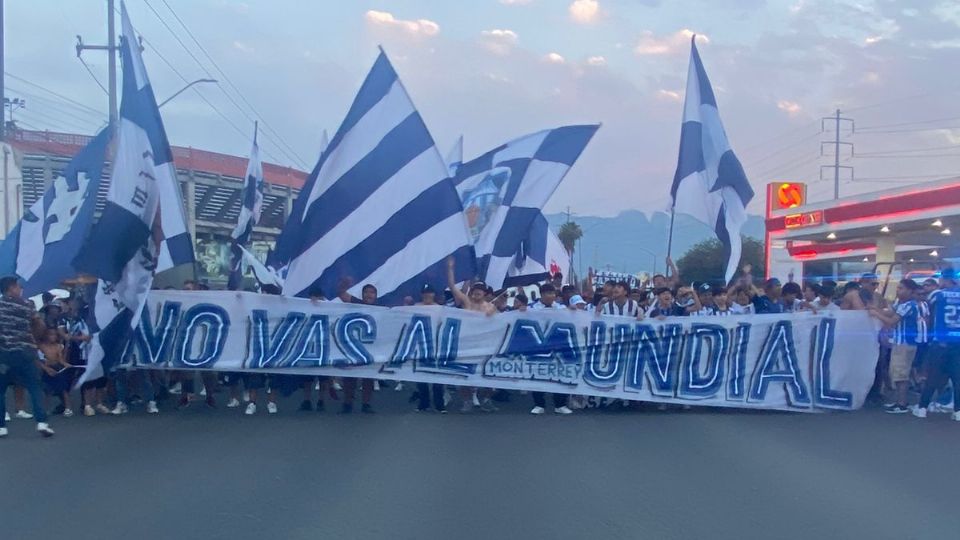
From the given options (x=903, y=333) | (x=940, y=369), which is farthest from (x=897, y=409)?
(x=903, y=333)

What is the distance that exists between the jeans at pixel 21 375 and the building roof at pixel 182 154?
21420 mm

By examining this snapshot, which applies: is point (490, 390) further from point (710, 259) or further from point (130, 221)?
point (710, 259)

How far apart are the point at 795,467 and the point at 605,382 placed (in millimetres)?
3856

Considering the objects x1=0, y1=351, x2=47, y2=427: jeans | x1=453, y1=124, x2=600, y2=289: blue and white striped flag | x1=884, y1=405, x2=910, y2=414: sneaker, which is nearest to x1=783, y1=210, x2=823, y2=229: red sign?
x1=453, y1=124, x2=600, y2=289: blue and white striped flag

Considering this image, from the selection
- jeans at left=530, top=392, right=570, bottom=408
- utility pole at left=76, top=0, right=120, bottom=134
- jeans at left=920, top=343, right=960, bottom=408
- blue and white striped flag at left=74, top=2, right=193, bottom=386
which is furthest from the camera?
utility pole at left=76, top=0, right=120, bottom=134

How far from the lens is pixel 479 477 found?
805 cm

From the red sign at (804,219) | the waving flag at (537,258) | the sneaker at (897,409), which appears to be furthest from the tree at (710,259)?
the sneaker at (897,409)

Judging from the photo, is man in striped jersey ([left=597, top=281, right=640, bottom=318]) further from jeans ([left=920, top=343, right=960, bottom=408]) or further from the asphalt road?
jeans ([left=920, top=343, right=960, bottom=408])

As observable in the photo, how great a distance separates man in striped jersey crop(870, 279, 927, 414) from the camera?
12.2m

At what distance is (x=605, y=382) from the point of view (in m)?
12.2

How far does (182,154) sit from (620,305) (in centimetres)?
2676

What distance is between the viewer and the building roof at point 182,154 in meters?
32.3

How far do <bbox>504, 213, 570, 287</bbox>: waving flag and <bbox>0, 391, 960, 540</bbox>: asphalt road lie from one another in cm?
510

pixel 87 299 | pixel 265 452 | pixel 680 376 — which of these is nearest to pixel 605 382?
pixel 680 376
